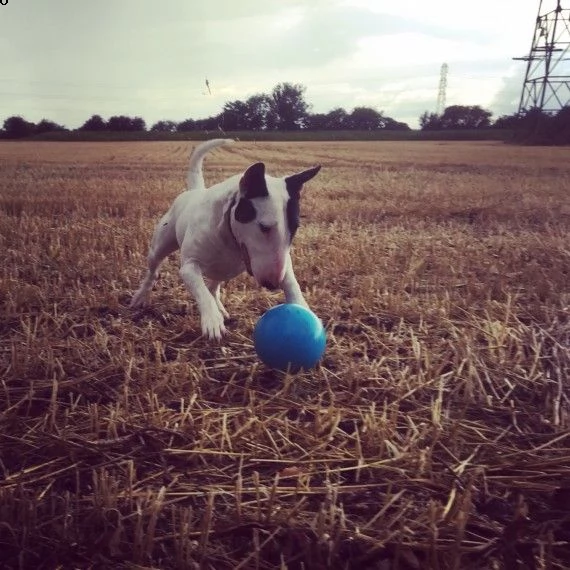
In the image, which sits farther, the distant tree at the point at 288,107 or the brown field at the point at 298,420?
the distant tree at the point at 288,107

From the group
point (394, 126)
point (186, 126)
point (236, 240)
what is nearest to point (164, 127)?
point (186, 126)

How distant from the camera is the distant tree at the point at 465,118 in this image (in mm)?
39000

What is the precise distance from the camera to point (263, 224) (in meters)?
2.92

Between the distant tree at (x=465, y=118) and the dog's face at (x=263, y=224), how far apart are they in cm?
3862

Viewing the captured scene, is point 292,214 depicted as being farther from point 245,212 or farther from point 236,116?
point 236,116

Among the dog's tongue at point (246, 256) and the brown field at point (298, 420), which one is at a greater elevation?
the dog's tongue at point (246, 256)

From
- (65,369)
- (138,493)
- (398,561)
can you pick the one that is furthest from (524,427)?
(65,369)

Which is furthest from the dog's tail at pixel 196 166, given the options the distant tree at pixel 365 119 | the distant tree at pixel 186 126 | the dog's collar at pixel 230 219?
the distant tree at pixel 365 119

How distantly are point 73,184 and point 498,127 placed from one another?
98.6 ft

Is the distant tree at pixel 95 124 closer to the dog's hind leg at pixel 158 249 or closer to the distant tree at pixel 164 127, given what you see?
the distant tree at pixel 164 127

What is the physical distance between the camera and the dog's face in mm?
2932

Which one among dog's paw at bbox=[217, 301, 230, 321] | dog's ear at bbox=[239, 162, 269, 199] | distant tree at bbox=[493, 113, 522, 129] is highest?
distant tree at bbox=[493, 113, 522, 129]

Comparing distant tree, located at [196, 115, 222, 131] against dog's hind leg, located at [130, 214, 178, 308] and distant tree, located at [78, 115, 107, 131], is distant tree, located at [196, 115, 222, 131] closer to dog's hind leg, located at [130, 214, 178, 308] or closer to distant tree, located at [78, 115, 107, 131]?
distant tree, located at [78, 115, 107, 131]

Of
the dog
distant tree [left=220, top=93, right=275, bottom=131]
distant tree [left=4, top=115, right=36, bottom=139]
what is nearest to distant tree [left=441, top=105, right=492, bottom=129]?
distant tree [left=220, top=93, right=275, bottom=131]
